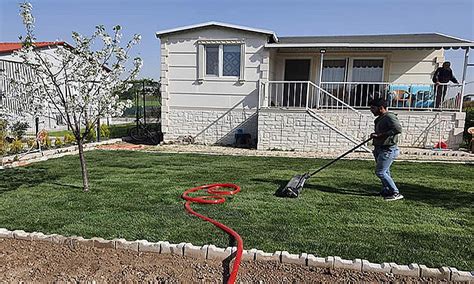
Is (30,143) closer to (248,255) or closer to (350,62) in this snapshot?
(248,255)

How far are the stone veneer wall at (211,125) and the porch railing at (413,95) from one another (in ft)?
9.98

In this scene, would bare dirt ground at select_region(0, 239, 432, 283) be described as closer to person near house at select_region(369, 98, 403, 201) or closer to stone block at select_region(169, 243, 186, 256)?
stone block at select_region(169, 243, 186, 256)

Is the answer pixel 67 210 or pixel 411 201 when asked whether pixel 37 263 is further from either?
pixel 411 201

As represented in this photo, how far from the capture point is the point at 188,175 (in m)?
6.42

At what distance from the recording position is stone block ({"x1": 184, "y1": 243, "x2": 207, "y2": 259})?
2.96m

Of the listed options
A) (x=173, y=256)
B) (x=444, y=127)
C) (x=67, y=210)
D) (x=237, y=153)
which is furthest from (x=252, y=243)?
(x=444, y=127)

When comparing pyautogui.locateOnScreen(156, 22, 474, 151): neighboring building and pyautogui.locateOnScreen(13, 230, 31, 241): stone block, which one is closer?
pyautogui.locateOnScreen(13, 230, 31, 241): stone block

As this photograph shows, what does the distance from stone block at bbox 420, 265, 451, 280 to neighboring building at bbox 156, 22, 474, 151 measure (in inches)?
287

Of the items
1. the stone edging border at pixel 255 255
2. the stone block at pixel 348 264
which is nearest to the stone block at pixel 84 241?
the stone edging border at pixel 255 255

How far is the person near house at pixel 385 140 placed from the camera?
456 cm

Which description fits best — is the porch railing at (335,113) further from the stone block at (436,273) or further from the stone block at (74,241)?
the stone block at (74,241)

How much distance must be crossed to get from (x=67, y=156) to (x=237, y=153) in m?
4.52

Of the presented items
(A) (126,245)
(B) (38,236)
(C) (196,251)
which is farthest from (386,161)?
(B) (38,236)

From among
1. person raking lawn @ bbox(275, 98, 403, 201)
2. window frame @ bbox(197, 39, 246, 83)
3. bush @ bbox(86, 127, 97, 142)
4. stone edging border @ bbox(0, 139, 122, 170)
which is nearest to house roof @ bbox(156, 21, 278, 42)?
window frame @ bbox(197, 39, 246, 83)
